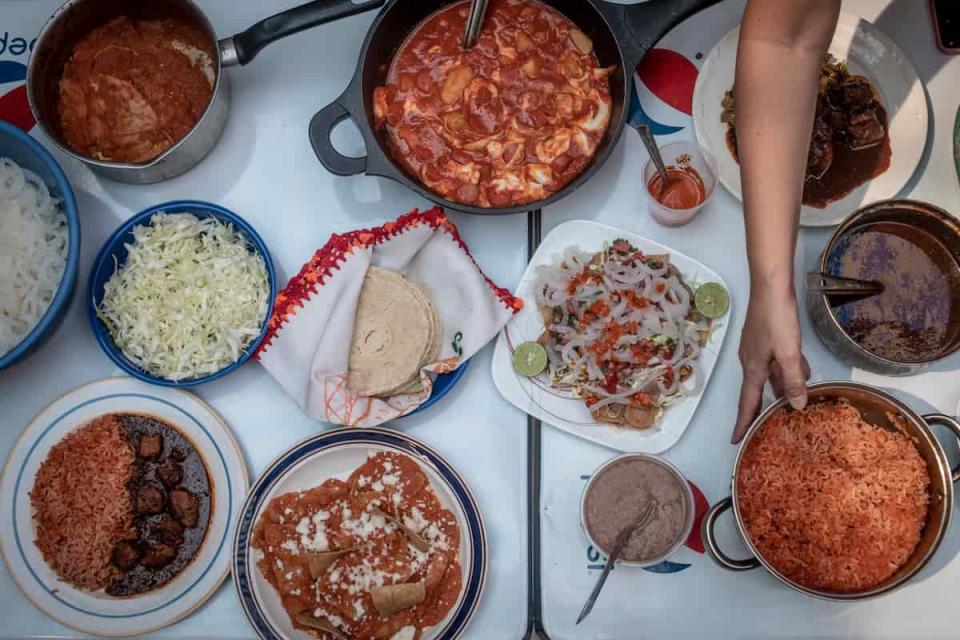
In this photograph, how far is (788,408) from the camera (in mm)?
1960

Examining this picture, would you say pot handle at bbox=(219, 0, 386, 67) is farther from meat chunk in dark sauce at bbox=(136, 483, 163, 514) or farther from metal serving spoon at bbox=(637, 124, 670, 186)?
meat chunk in dark sauce at bbox=(136, 483, 163, 514)

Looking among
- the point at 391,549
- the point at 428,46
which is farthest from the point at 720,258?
the point at 391,549

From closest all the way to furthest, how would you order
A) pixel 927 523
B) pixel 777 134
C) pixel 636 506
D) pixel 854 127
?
1. pixel 777 134
2. pixel 927 523
3. pixel 636 506
4. pixel 854 127

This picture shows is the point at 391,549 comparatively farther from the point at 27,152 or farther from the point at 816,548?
the point at 27,152

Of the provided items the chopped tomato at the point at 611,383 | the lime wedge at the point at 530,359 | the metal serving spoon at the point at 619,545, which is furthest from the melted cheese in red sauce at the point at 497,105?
the metal serving spoon at the point at 619,545

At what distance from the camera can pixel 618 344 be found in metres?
2.15

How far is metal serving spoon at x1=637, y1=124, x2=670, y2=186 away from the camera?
6.81ft

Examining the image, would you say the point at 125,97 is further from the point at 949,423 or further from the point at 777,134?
the point at 949,423

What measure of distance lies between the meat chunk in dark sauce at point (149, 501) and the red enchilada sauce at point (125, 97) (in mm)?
896

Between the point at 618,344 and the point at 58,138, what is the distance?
1.61 metres

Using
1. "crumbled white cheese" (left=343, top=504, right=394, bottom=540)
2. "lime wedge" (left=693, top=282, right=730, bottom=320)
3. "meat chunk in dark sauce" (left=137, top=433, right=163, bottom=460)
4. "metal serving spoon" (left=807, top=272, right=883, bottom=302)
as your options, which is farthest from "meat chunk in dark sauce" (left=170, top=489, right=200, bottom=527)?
"metal serving spoon" (left=807, top=272, right=883, bottom=302)

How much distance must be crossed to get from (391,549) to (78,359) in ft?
3.44

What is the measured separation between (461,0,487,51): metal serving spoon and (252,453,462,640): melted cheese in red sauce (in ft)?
3.96

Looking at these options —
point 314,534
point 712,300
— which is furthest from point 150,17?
point 712,300
